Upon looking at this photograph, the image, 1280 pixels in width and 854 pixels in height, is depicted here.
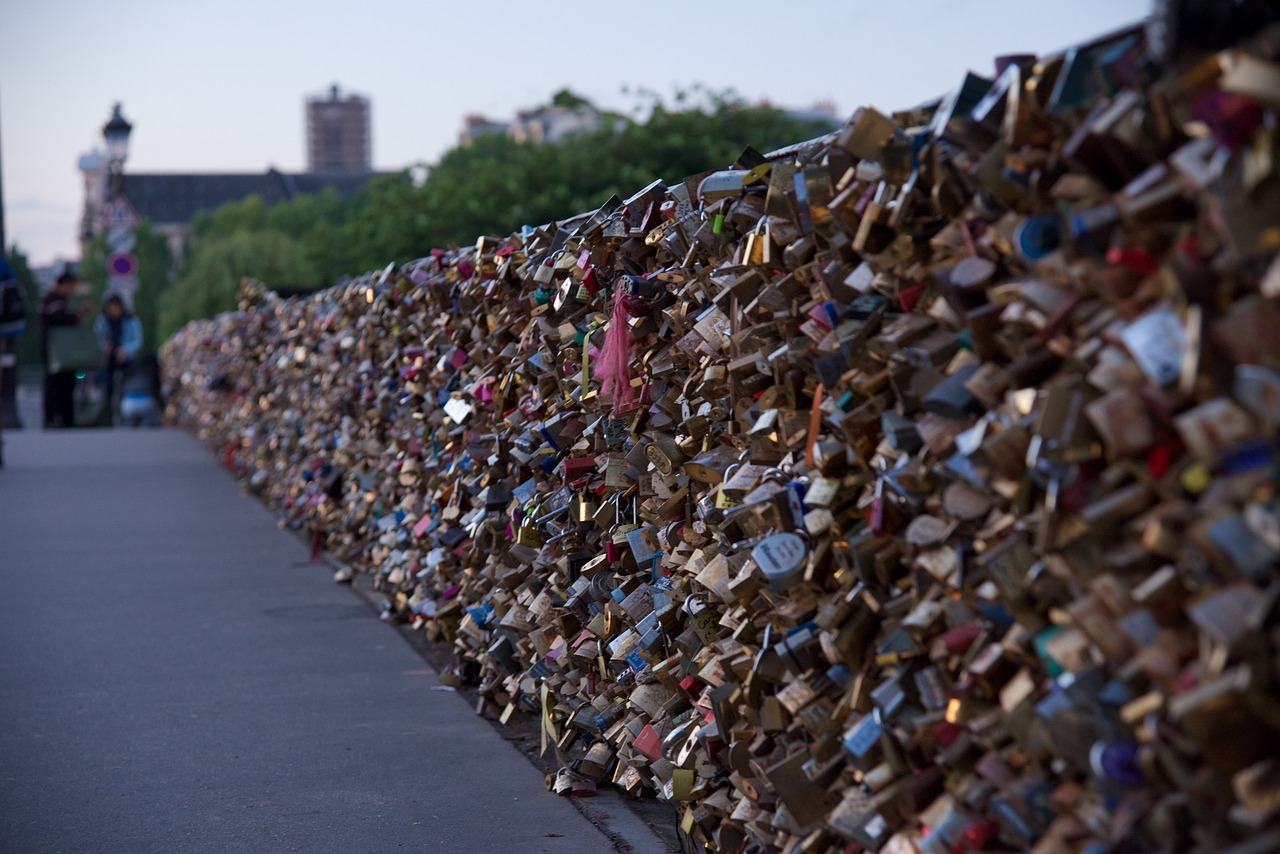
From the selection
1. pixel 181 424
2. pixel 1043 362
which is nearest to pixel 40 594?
pixel 1043 362

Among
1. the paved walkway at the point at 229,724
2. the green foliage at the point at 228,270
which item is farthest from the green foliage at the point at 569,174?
the paved walkway at the point at 229,724

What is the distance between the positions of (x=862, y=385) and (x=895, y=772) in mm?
759

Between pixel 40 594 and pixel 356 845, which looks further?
pixel 40 594

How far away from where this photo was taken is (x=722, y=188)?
3.87 metres

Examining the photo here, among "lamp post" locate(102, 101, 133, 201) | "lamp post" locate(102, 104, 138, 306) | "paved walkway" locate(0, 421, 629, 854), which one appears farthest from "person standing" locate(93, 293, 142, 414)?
"paved walkway" locate(0, 421, 629, 854)

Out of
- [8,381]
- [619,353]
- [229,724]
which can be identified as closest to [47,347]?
[8,381]

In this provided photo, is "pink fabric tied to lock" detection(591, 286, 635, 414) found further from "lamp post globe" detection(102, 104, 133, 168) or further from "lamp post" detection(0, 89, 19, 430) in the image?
"lamp post globe" detection(102, 104, 133, 168)

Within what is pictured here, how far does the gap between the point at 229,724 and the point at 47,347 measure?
22363 mm

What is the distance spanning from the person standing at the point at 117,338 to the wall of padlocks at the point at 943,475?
2578 centimetres

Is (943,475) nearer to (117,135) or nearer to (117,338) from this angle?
(117,338)

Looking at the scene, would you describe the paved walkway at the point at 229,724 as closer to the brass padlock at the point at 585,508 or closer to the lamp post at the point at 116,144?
the brass padlock at the point at 585,508

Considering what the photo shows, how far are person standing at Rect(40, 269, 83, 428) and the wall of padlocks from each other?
2231cm

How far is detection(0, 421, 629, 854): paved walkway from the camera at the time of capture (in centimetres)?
470

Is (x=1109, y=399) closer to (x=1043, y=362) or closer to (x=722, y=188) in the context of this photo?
(x=1043, y=362)
